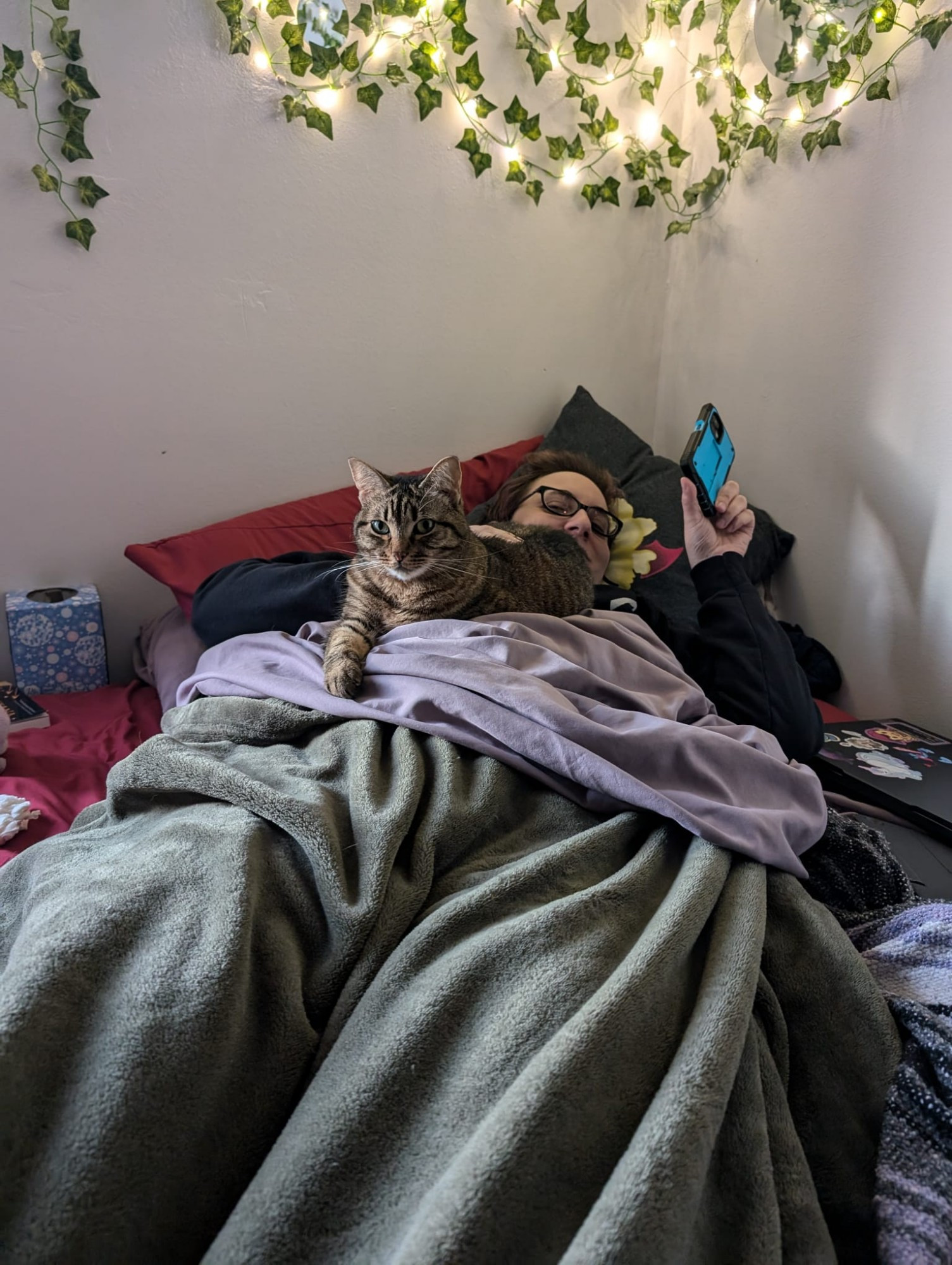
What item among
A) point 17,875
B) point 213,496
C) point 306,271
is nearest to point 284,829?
point 17,875

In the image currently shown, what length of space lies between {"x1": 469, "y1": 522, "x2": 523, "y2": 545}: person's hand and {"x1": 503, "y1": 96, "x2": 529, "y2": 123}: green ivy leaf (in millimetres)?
1026

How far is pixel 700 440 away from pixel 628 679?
0.50 meters

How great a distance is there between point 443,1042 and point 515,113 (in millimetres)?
1888

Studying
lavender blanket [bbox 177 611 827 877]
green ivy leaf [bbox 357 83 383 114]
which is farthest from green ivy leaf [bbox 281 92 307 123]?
lavender blanket [bbox 177 611 827 877]

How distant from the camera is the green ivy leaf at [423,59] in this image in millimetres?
1604

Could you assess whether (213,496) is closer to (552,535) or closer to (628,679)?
(552,535)

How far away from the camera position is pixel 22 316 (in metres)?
1.38

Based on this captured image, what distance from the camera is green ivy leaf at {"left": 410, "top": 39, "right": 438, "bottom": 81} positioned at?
160 cm

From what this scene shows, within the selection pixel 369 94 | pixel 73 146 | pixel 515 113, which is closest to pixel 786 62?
pixel 515 113

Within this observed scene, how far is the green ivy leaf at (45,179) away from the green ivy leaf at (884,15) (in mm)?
A: 1473

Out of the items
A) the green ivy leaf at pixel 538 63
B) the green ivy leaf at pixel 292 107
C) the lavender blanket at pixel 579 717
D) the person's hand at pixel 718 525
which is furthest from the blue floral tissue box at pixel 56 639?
the green ivy leaf at pixel 538 63

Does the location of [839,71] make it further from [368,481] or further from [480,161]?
[368,481]

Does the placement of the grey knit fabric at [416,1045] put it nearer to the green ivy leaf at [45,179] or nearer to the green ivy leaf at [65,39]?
the green ivy leaf at [45,179]

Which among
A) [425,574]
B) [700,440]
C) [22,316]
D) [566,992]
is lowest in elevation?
[566,992]
